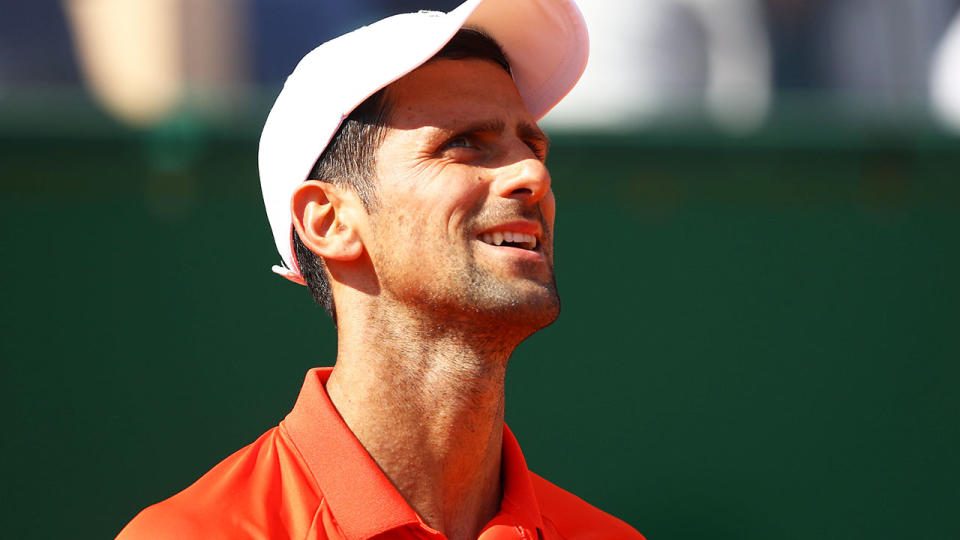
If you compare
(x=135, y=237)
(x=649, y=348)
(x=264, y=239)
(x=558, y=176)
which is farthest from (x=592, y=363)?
(x=135, y=237)

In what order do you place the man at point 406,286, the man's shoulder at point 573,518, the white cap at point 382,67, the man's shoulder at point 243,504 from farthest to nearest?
the man's shoulder at point 573,518
the white cap at point 382,67
the man at point 406,286
the man's shoulder at point 243,504

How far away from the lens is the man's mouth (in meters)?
2.19

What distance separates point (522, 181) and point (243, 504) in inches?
31.0

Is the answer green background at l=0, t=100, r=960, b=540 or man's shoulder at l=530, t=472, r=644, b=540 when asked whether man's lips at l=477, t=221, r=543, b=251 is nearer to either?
man's shoulder at l=530, t=472, r=644, b=540

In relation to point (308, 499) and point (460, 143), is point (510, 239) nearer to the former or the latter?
point (460, 143)

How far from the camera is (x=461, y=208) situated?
7.09 feet

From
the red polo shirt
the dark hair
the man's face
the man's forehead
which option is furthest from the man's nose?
the red polo shirt

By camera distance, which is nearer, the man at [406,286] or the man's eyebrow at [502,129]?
the man at [406,286]

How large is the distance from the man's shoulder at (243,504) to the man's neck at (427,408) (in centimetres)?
16

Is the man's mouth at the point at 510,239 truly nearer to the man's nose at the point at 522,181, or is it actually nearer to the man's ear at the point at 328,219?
the man's nose at the point at 522,181

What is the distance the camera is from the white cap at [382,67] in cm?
222

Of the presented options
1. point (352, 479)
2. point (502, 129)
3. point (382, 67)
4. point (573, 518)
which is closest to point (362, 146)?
point (382, 67)

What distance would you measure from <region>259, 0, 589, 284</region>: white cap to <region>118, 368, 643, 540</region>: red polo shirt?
440mm

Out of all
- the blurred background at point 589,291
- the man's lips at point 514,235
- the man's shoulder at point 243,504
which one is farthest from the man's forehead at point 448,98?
the blurred background at point 589,291
